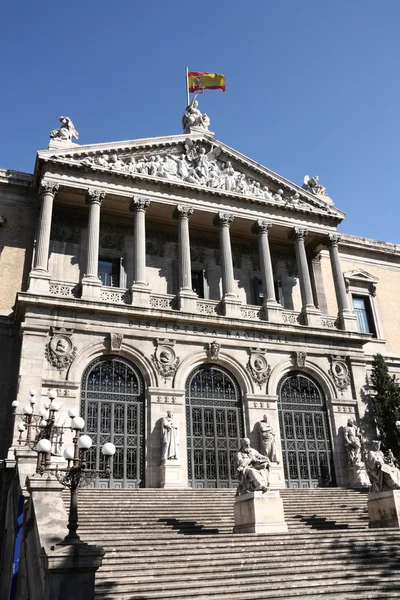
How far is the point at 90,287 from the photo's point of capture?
1980 cm

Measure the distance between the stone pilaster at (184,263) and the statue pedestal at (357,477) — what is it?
8.34 meters

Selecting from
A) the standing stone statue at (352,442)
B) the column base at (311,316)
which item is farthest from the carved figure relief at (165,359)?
the standing stone statue at (352,442)

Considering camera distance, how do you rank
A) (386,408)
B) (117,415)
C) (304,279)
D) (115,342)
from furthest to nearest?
(304,279) → (386,408) → (115,342) → (117,415)

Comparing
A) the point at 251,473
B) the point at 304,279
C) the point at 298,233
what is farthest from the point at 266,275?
the point at 251,473

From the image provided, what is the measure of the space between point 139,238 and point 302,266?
7251 mm

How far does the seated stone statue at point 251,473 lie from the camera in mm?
13677

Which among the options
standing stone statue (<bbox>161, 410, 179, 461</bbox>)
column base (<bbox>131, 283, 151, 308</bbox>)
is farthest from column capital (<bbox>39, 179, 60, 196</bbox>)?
standing stone statue (<bbox>161, 410, 179, 461</bbox>)

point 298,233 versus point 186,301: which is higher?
point 298,233

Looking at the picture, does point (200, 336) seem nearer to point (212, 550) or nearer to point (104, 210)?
point (104, 210)

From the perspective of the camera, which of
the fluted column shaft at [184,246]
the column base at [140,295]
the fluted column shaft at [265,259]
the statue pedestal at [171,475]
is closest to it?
the statue pedestal at [171,475]

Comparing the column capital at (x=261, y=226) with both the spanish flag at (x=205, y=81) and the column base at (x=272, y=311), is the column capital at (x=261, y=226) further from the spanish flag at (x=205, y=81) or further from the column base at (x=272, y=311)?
the spanish flag at (x=205, y=81)

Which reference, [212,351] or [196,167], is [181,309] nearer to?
[212,351]

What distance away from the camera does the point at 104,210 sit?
75.7 ft

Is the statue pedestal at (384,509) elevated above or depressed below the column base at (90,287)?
below
